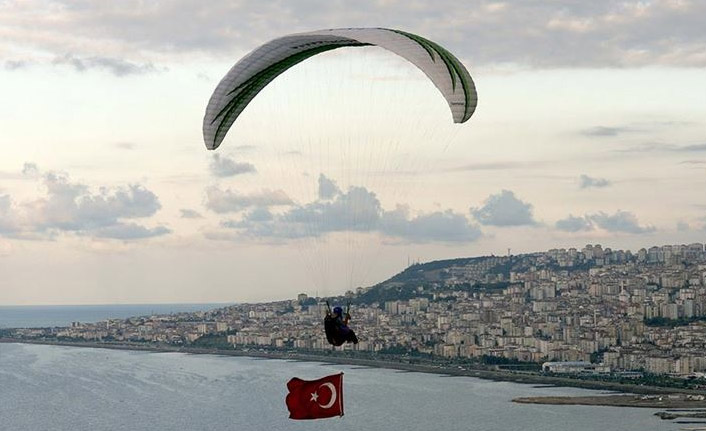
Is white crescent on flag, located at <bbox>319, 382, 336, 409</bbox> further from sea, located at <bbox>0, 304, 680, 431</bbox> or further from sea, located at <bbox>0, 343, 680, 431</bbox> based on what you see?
sea, located at <bbox>0, 304, 680, 431</bbox>

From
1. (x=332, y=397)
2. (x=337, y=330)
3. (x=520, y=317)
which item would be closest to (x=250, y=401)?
A: (x=332, y=397)

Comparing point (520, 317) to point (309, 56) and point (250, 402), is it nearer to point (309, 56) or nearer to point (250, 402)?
point (250, 402)

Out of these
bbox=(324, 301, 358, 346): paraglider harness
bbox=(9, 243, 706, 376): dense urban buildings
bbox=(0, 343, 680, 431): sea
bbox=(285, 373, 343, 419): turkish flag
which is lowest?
bbox=(0, 343, 680, 431): sea

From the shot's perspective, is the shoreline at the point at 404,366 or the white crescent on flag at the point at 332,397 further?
the shoreline at the point at 404,366

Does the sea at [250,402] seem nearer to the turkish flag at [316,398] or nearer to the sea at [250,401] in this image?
the sea at [250,401]

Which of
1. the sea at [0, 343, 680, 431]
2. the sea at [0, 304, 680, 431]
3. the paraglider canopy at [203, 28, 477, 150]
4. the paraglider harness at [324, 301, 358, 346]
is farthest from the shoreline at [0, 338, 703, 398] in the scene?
the paraglider harness at [324, 301, 358, 346]

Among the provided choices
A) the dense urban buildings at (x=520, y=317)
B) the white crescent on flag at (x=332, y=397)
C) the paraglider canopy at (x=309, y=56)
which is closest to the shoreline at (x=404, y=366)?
the dense urban buildings at (x=520, y=317)
